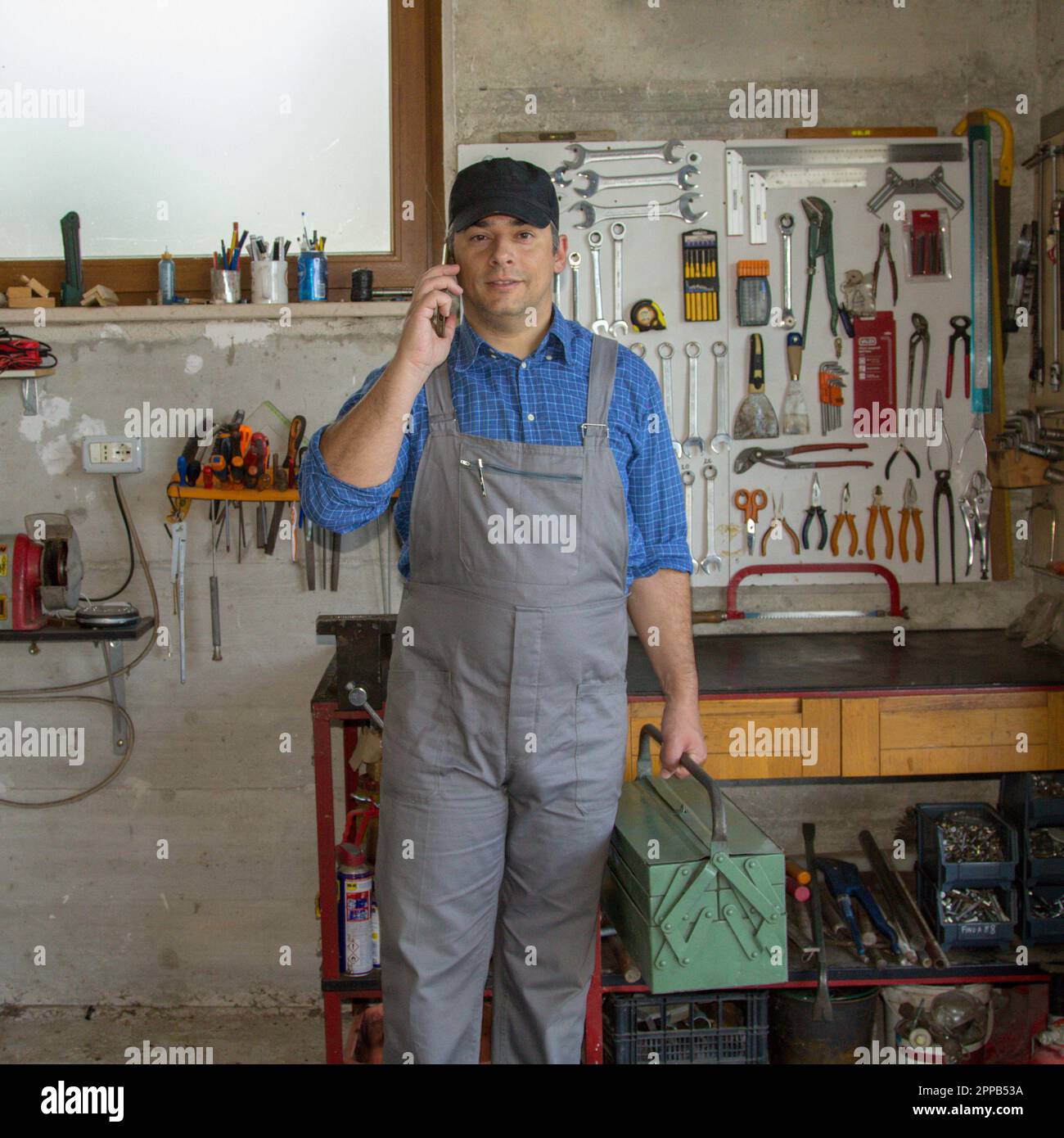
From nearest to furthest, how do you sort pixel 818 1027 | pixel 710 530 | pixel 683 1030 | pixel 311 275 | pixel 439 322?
pixel 439 322 → pixel 683 1030 → pixel 818 1027 → pixel 311 275 → pixel 710 530

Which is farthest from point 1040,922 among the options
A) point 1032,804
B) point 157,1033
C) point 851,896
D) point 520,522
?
point 157,1033

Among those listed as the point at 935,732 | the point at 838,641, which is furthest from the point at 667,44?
the point at 935,732

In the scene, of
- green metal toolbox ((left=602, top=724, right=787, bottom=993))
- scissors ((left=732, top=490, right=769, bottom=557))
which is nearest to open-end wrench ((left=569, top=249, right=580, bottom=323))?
scissors ((left=732, top=490, right=769, bottom=557))

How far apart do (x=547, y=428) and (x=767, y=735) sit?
2.98 feet

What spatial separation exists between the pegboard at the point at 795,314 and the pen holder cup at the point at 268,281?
569mm

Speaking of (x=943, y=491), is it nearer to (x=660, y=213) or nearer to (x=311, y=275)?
(x=660, y=213)

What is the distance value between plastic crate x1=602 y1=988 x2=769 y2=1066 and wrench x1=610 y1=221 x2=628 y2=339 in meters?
1.67

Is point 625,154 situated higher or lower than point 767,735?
higher

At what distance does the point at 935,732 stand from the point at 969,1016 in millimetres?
716

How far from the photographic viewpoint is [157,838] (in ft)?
10.4

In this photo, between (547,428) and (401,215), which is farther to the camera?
(401,215)

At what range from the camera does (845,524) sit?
10.2 feet

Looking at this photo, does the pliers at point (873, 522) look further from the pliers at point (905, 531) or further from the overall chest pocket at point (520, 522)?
the overall chest pocket at point (520, 522)

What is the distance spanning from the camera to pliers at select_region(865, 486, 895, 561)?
123 inches
